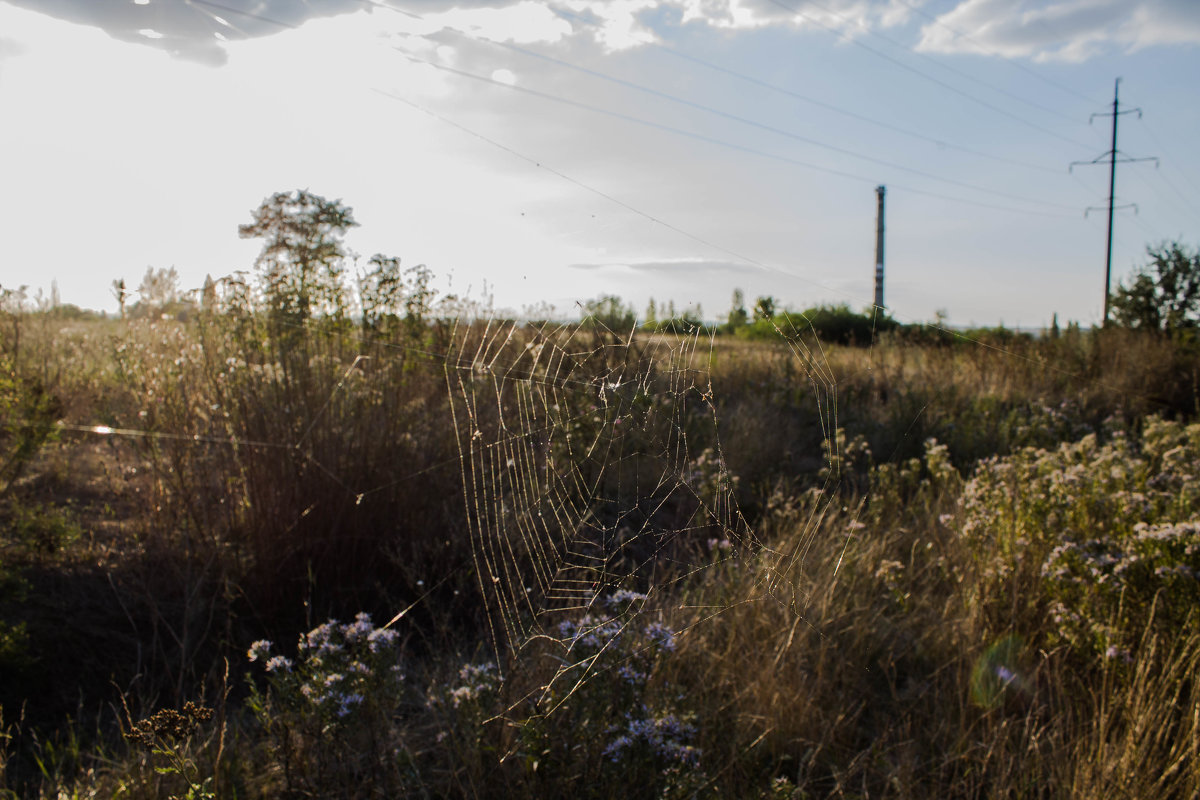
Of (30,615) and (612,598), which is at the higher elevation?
(612,598)

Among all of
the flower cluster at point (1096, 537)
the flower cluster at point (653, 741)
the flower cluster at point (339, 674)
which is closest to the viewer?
the flower cluster at point (653, 741)

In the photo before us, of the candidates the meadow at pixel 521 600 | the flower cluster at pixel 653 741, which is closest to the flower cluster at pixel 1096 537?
the meadow at pixel 521 600

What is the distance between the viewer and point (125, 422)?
390 cm

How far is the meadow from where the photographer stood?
2.15 meters

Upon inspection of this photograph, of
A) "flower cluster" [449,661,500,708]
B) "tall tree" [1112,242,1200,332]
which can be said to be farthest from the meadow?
"tall tree" [1112,242,1200,332]

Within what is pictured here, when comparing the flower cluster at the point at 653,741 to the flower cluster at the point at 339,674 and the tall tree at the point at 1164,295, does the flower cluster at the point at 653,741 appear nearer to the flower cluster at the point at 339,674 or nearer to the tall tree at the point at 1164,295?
the flower cluster at the point at 339,674

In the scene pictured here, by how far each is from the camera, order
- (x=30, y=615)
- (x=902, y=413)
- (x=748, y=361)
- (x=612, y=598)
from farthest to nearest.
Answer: (x=748, y=361) → (x=902, y=413) → (x=30, y=615) → (x=612, y=598)

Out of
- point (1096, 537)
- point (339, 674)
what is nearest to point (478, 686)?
point (339, 674)

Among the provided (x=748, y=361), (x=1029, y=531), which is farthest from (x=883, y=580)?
(x=748, y=361)

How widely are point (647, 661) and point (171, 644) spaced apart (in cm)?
241

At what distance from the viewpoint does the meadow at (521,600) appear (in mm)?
2154

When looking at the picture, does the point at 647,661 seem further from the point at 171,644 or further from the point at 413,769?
the point at 171,644

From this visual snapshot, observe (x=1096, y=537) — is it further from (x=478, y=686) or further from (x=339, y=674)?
(x=339, y=674)

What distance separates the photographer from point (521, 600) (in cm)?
325
